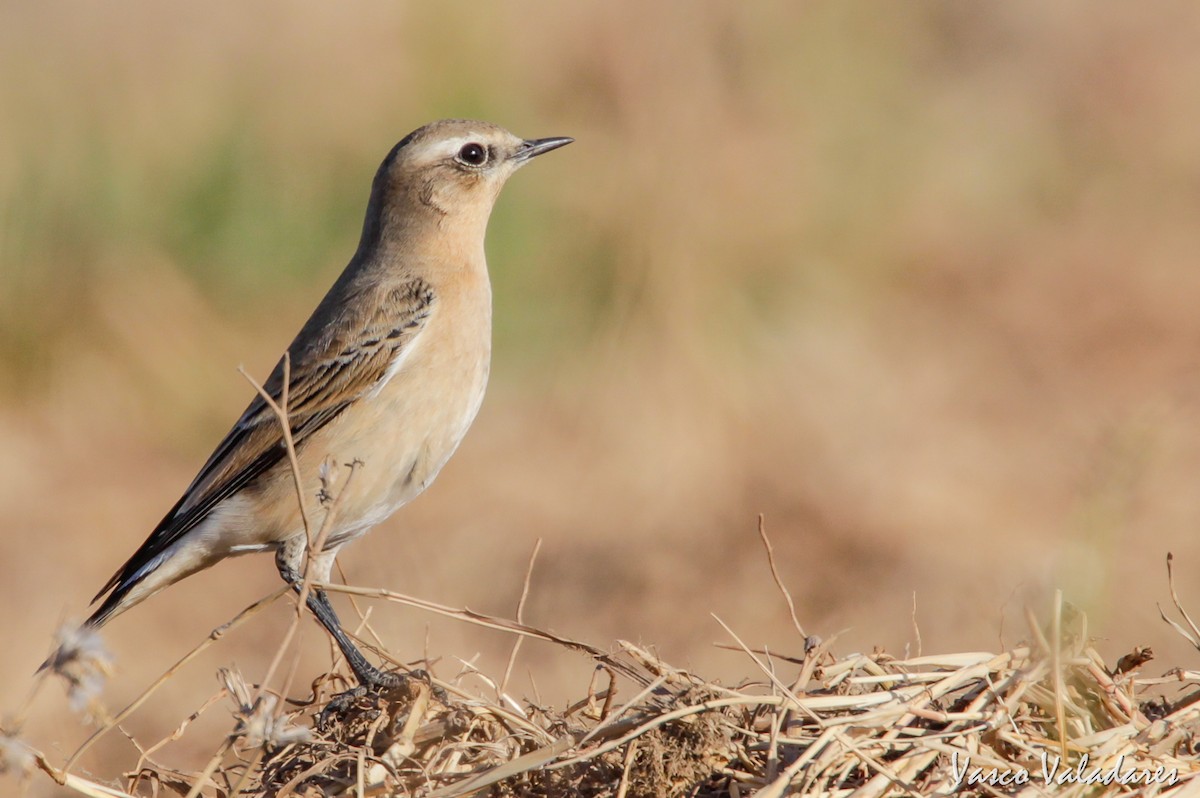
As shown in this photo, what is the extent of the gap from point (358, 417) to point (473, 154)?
1603mm

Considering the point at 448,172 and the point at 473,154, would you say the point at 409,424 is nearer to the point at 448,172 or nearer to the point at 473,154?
the point at 448,172

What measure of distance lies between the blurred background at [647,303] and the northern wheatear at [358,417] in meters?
1.52

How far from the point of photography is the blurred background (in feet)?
29.3

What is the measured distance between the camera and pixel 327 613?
5.86m

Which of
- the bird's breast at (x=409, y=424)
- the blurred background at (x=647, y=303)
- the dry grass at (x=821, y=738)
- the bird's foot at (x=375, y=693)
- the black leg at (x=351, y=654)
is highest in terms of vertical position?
the blurred background at (x=647, y=303)

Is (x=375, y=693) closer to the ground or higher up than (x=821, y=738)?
higher up

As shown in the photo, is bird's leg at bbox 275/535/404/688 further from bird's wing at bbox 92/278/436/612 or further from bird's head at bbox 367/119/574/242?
bird's head at bbox 367/119/574/242

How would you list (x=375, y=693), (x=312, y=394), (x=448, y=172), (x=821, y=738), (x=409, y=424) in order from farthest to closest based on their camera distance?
(x=448, y=172)
(x=312, y=394)
(x=409, y=424)
(x=375, y=693)
(x=821, y=738)

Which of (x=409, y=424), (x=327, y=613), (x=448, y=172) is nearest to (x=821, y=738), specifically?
(x=409, y=424)

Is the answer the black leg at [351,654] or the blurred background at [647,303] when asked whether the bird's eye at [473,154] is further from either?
the blurred background at [647,303]

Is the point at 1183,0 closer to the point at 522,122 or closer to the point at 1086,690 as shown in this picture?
the point at 522,122

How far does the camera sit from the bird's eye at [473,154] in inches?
262

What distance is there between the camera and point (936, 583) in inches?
341

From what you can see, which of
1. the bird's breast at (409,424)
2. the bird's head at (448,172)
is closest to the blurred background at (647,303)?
the bird's breast at (409,424)
